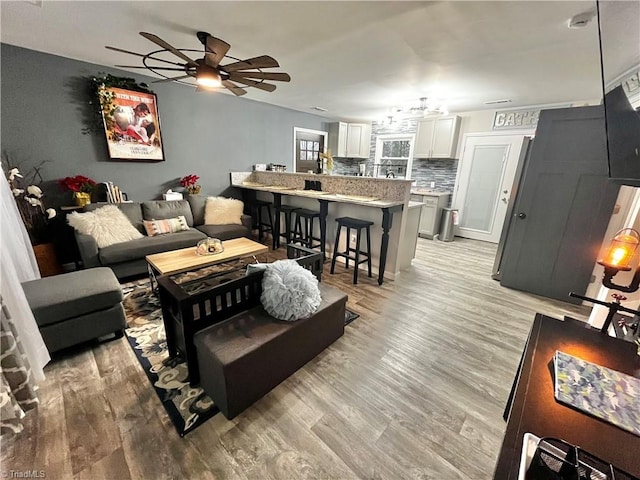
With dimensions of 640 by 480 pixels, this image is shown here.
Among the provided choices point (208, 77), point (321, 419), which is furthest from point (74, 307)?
point (208, 77)

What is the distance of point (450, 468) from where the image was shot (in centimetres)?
124

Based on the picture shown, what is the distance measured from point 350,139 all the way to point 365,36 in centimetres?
430

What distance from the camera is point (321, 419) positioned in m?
1.46

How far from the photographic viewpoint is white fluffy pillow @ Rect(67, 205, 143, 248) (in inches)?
111

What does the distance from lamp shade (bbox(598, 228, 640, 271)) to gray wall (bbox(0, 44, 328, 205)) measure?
4043 mm

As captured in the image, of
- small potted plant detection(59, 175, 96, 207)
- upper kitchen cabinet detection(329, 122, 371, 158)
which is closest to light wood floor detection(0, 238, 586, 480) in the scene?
small potted plant detection(59, 175, 96, 207)

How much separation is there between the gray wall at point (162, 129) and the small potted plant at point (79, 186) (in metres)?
0.14

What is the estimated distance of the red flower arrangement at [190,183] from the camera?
417 centimetres

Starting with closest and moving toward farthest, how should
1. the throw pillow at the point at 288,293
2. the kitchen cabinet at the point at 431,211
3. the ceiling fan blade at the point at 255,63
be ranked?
the throw pillow at the point at 288,293 < the ceiling fan blade at the point at 255,63 < the kitchen cabinet at the point at 431,211

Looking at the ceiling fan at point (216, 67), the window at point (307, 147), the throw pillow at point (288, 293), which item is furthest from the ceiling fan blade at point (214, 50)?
the window at point (307, 147)

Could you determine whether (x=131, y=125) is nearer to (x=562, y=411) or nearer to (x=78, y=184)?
(x=78, y=184)

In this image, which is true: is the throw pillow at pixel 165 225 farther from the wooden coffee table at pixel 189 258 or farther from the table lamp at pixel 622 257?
the table lamp at pixel 622 257

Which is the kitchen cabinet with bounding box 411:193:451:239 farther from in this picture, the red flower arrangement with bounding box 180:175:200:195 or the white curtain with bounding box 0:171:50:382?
the white curtain with bounding box 0:171:50:382

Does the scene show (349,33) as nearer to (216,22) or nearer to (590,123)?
(216,22)
